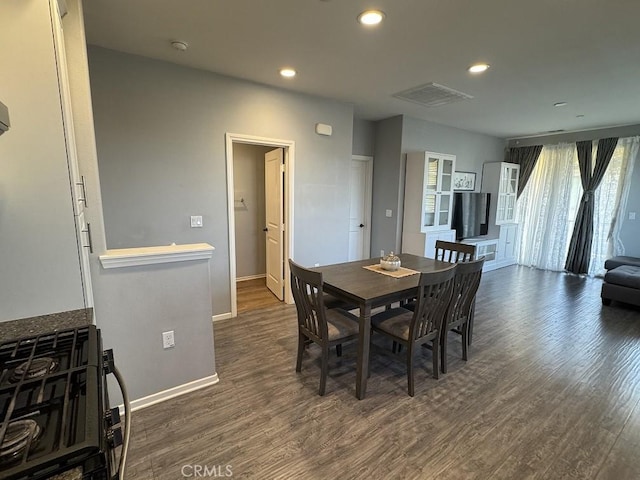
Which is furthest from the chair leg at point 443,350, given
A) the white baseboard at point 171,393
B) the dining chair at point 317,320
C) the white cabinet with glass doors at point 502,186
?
the white cabinet with glass doors at point 502,186

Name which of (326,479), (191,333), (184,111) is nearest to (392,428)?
(326,479)

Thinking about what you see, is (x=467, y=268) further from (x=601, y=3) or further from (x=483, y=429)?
(x=601, y=3)

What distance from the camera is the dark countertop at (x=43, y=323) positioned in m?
1.17

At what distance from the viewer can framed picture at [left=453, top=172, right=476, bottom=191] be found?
5.78 meters

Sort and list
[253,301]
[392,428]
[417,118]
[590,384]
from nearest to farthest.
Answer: [392,428]
[590,384]
[253,301]
[417,118]

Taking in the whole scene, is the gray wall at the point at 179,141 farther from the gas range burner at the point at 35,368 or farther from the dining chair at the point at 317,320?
the gas range burner at the point at 35,368

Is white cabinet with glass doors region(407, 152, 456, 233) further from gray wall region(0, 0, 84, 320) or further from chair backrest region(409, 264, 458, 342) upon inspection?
gray wall region(0, 0, 84, 320)

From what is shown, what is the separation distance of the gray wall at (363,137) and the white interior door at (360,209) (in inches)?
5.7

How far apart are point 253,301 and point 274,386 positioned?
1918 mm

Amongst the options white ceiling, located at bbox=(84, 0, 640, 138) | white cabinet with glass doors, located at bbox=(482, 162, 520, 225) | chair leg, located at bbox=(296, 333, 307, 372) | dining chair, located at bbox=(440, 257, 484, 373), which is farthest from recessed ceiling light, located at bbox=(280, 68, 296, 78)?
white cabinet with glass doors, located at bbox=(482, 162, 520, 225)

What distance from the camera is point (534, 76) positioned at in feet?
10.00

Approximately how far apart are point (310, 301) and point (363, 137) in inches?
151

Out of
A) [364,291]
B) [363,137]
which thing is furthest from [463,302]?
[363,137]

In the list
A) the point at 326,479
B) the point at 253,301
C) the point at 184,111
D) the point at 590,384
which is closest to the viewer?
the point at 326,479
